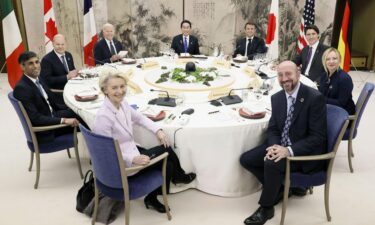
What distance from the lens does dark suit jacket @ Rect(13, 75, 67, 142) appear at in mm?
3373

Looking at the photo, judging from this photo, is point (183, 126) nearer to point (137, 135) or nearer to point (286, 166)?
point (137, 135)

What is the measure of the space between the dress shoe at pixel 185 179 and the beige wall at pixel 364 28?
6.90 m

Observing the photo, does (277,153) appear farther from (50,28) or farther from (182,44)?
(50,28)

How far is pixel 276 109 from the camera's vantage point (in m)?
3.10

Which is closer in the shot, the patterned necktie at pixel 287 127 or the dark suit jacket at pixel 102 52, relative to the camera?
the patterned necktie at pixel 287 127

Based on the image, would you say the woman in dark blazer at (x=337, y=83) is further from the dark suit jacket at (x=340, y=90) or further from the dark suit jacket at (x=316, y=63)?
the dark suit jacket at (x=316, y=63)

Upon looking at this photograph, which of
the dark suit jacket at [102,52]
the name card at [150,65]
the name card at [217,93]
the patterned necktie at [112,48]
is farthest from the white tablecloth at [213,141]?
the patterned necktie at [112,48]

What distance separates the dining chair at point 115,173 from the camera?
2568 millimetres

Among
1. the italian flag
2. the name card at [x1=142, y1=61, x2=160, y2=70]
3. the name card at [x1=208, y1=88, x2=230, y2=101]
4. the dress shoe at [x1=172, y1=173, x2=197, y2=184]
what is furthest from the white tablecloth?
the italian flag

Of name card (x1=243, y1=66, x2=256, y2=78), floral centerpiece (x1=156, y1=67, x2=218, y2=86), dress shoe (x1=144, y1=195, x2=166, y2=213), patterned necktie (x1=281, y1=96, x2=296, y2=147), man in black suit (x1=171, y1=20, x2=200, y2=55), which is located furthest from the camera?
man in black suit (x1=171, y1=20, x2=200, y2=55)

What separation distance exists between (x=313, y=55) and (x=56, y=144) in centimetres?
382

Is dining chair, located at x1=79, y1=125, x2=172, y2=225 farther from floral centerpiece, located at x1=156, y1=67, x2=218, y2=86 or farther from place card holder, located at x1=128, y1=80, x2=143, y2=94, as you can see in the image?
floral centerpiece, located at x1=156, y1=67, x2=218, y2=86

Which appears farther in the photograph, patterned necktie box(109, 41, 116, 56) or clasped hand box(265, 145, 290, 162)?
patterned necktie box(109, 41, 116, 56)

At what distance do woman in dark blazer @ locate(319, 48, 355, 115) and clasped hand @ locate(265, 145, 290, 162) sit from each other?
1337 millimetres
